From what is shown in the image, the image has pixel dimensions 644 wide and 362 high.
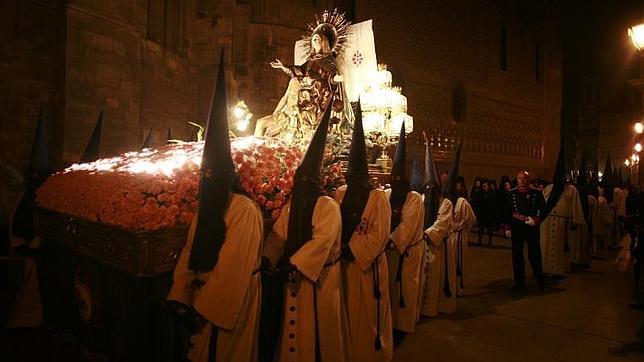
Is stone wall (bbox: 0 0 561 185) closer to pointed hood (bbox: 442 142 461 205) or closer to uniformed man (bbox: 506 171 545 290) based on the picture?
pointed hood (bbox: 442 142 461 205)

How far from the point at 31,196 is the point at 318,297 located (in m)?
3.71

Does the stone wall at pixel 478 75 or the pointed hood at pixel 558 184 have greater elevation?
the stone wall at pixel 478 75

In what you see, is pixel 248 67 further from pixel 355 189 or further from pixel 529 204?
pixel 355 189

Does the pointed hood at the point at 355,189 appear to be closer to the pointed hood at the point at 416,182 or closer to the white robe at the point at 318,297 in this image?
the white robe at the point at 318,297

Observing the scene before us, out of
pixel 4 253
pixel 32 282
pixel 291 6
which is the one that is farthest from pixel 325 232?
pixel 291 6

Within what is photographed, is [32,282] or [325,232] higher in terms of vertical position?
[325,232]

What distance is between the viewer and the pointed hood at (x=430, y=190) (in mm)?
5848

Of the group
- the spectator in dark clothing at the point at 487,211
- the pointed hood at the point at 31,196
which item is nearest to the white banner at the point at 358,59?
the pointed hood at the point at 31,196

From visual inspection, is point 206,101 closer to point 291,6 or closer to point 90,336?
point 291,6

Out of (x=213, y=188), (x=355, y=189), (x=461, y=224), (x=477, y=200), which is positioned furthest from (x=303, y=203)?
(x=477, y=200)

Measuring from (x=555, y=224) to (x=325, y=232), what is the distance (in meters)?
6.44

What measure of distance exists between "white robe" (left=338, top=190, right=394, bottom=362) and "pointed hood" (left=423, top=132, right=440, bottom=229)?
6.32ft

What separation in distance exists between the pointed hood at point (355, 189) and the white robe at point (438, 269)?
6.44ft

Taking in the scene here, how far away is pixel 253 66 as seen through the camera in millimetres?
13555
